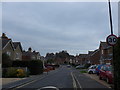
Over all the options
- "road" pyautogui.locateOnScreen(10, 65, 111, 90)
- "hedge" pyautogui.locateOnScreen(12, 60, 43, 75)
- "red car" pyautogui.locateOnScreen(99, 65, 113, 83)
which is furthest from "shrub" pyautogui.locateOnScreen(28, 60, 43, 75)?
"red car" pyautogui.locateOnScreen(99, 65, 113, 83)

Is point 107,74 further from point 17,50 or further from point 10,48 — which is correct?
point 17,50

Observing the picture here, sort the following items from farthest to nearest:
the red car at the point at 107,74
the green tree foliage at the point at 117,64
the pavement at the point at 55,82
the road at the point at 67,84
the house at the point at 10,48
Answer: the house at the point at 10,48
the red car at the point at 107,74
the pavement at the point at 55,82
the road at the point at 67,84
the green tree foliage at the point at 117,64

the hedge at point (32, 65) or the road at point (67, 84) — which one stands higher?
the hedge at point (32, 65)

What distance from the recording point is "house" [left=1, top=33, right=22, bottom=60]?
4183cm

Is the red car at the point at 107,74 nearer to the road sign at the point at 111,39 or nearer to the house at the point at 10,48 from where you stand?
the road sign at the point at 111,39

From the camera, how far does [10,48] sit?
44719 millimetres

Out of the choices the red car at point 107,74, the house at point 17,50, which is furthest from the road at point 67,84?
the house at point 17,50

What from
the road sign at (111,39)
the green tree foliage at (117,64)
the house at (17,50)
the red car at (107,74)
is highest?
the house at (17,50)

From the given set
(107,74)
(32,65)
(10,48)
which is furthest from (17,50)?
(107,74)

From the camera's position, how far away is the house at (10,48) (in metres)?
41.8

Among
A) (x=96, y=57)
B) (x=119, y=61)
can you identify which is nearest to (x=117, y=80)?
(x=119, y=61)

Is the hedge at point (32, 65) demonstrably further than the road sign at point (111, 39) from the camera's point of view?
Yes

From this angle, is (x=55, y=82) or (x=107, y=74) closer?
(x=107, y=74)

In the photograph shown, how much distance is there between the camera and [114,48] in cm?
1152
